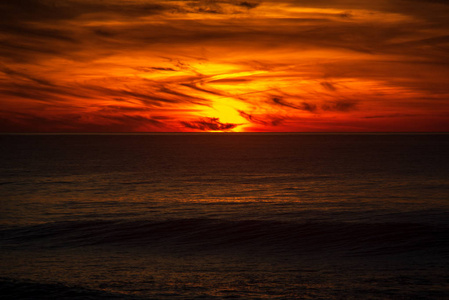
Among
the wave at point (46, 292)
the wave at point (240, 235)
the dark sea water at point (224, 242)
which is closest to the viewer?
the wave at point (46, 292)

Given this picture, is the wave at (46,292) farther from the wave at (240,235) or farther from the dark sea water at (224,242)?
the wave at (240,235)

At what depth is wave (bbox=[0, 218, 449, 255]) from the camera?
21266 mm

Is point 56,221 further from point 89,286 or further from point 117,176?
point 117,176

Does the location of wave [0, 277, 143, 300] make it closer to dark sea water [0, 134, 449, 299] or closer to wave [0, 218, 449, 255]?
dark sea water [0, 134, 449, 299]

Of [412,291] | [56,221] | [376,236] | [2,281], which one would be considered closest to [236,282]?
[412,291]

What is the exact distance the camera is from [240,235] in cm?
2381

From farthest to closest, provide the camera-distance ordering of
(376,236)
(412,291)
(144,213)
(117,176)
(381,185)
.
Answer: (117,176) → (381,185) → (144,213) → (376,236) → (412,291)

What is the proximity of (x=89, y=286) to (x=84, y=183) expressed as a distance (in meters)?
36.1

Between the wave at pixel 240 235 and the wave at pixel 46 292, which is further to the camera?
the wave at pixel 240 235

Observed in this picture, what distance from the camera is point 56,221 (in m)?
27.0

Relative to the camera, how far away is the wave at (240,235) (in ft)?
69.8

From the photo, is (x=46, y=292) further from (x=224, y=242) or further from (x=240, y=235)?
(x=240, y=235)

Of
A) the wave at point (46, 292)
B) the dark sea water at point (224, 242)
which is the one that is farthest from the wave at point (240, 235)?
the wave at point (46, 292)

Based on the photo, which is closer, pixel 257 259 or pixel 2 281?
pixel 2 281
